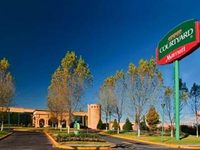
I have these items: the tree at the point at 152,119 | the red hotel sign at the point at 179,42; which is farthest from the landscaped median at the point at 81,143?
the tree at the point at 152,119

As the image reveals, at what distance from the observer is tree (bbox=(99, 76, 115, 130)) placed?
66.4m

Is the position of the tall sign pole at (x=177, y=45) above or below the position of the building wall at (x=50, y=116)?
above

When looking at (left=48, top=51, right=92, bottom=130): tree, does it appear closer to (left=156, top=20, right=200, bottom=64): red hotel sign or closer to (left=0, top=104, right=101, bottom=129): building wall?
(left=156, top=20, right=200, bottom=64): red hotel sign

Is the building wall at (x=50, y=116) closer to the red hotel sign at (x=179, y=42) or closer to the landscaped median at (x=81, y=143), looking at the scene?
the red hotel sign at (x=179, y=42)

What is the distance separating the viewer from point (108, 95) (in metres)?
67.8

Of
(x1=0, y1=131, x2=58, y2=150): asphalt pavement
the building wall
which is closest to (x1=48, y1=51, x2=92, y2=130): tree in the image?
(x1=0, y1=131, x2=58, y2=150): asphalt pavement

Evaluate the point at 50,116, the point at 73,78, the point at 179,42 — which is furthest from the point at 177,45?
the point at 50,116

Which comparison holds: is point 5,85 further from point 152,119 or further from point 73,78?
point 152,119

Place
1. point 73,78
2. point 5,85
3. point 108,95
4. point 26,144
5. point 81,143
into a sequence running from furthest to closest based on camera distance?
A: point 108,95
point 5,85
point 73,78
point 26,144
point 81,143

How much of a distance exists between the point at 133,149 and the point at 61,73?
68.7ft

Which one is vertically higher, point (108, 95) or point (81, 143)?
point (108, 95)

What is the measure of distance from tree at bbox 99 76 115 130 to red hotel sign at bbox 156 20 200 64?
25.5 metres

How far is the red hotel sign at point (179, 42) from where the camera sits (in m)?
33.2

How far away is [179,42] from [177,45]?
1.84ft
